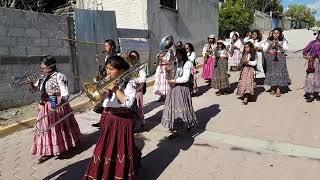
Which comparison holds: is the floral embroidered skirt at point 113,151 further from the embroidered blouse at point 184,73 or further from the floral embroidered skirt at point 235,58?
the floral embroidered skirt at point 235,58

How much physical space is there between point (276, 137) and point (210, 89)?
5028mm

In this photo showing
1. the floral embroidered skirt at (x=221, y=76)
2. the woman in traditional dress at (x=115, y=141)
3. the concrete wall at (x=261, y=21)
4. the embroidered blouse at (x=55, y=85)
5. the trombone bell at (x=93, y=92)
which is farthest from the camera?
the concrete wall at (x=261, y=21)

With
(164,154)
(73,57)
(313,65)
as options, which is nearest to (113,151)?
(164,154)

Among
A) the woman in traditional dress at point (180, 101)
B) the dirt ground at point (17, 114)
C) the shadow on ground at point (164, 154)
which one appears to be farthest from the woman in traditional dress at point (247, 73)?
the dirt ground at point (17, 114)

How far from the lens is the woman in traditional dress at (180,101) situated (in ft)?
21.6

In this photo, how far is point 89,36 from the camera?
1145 centimetres

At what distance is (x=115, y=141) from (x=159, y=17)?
10126 millimetres

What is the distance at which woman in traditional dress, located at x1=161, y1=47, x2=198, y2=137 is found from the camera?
21.6 feet

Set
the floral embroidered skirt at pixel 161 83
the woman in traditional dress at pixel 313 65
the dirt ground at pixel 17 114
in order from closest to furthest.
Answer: the dirt ground at pixel 17 114
the woman in traditional dress at pixel 313 65
the floral embroidered skirt at pixel 161 83

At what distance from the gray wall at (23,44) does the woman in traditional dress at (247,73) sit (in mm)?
4585

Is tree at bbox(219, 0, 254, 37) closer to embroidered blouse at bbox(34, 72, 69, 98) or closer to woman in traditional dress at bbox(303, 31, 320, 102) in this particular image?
woman in traditional dress at bbox(303, 31, 320, 102)

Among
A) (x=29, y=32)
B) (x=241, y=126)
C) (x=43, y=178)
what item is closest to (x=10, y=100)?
(x=29, y=32)

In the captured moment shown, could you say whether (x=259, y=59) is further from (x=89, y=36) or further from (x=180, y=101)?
(x=89, y=36)

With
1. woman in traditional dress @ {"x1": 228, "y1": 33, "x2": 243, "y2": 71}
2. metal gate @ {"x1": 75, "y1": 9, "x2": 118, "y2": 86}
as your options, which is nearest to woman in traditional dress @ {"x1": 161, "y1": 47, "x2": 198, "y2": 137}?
metal gate @ {"x1": 75, "y1": 9, "x2": 118, "y2": 86}
